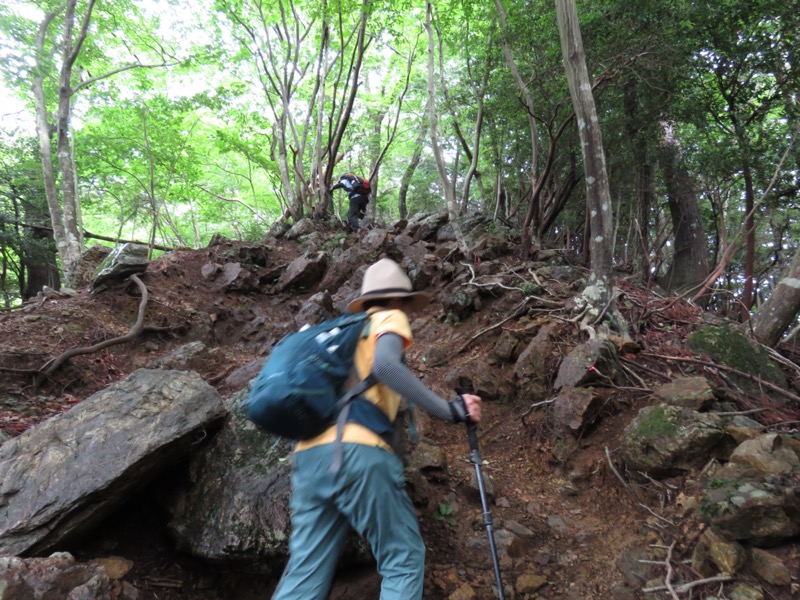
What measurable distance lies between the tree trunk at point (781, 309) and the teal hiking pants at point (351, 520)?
232 inches

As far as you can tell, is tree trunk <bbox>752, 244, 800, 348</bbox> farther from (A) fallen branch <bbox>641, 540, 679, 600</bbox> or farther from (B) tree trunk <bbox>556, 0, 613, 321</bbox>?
(A) fallen branch <bbox>641, 540, 679, 600</bbox>

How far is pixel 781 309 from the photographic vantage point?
5.50 meters

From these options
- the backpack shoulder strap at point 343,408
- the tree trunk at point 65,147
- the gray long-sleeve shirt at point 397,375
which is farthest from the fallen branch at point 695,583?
the tree trunk at point 65,147

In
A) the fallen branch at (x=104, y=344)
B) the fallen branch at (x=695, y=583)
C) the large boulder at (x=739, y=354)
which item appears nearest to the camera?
the fallen branch at (x=695, y=583)

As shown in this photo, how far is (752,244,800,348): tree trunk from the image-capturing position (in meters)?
5.34

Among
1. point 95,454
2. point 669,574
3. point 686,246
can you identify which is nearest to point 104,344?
point 95,454

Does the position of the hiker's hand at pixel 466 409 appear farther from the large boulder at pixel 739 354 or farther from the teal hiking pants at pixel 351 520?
the large boulder at pixel 739 354

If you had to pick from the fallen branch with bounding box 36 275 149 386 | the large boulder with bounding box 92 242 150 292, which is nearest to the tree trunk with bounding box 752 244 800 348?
the fallen branch with bounding box 36 275 149 386

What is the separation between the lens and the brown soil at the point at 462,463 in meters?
3.06

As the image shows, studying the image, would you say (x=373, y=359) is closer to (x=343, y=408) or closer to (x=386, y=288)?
(x=343, y=408)

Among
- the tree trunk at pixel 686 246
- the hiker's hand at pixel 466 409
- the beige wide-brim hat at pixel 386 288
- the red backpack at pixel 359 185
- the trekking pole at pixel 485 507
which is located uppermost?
the red backpack at pixel 359 185

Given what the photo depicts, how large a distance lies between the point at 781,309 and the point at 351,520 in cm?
628

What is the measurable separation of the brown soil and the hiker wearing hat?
3.19ft

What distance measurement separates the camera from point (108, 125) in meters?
14.2
